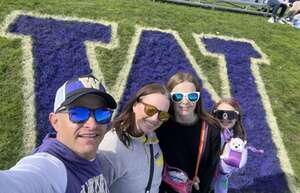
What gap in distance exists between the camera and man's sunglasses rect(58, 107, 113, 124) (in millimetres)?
3008

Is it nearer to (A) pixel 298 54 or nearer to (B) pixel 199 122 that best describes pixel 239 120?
Result: (B) pixel 199 122

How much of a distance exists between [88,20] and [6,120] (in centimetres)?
284

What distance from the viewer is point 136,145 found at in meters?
4.00

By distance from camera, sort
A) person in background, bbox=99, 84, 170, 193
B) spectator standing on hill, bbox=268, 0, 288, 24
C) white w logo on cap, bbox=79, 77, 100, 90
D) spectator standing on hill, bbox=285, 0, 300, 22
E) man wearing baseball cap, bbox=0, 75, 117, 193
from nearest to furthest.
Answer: man wearing baseball cap, bbox=0, 75, 117, 193 < white w logo on cap, bbox=79, 77, 100, 90 < person in background, bbox=99, 84, 170, 193 < spectator standing on hill, bbox=268, 0, 288, 24 < spectator standing on hill, bbox=285, 0, 300, 22

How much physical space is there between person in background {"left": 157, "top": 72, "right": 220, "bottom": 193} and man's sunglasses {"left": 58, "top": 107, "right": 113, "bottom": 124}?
1624 mm

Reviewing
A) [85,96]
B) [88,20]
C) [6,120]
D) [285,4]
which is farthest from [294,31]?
[85,96]

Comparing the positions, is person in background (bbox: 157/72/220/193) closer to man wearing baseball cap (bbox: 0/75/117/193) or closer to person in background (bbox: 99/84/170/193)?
person in background (bbox: 99/84/170/193)

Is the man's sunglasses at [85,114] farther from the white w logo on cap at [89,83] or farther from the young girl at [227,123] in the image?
the young girl at [227,123]

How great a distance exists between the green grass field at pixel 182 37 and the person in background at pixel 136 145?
3.16 metres

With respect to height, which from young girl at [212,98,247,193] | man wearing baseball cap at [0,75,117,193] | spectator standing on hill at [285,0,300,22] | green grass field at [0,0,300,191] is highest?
man wearing baseball cap at [0,75,117,193]

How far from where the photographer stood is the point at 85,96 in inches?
119

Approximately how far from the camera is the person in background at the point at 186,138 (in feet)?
15.2

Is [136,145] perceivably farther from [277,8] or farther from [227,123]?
[277,8]

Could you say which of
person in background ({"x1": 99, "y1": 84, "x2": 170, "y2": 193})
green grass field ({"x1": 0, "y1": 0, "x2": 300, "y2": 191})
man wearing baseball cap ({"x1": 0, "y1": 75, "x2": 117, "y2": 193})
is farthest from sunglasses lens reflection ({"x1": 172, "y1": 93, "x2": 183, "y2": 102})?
green grass field ({"x1": 0, "y1": 0, "x2": 300, "y2": 191})
